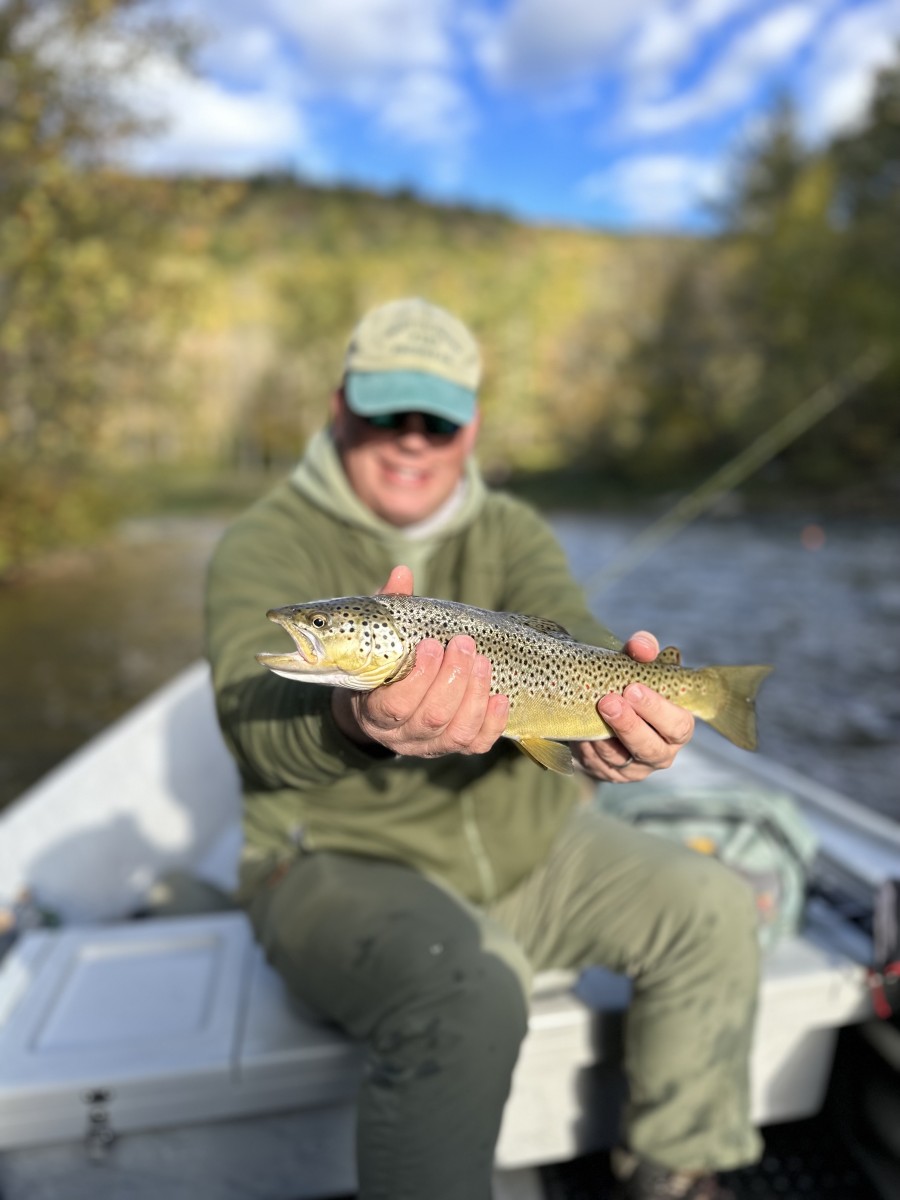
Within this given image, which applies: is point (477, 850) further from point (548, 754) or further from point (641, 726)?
point (641, 726)

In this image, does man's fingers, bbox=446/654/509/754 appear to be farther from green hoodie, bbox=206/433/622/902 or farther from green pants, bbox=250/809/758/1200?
green pants, bbox=250/809/758/1200

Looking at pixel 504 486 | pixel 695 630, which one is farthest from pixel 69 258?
pixel 504 486

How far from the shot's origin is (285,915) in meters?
2.30

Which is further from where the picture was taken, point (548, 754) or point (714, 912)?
point (714, 912)

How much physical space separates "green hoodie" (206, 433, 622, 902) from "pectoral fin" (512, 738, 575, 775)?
1.11 ft

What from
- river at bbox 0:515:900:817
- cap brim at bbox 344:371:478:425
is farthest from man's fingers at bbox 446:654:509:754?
river at bbox 0:515:900:817

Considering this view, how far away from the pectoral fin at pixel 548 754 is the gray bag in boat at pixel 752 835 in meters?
0.98

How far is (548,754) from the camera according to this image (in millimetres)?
1985

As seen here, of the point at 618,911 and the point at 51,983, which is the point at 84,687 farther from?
→ the point at 618,911

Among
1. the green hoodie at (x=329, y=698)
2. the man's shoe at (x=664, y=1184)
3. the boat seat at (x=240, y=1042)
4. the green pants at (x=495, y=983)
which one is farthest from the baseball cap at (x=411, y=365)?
the man's shoe at (x=664, y=1184)

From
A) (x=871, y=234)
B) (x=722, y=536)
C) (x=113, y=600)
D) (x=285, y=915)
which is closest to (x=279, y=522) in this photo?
(x=285, y=915)

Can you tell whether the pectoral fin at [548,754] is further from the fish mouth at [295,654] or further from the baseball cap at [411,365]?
the baseball cap at [411,365]

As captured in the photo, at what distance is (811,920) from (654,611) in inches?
491

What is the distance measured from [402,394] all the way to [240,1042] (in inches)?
70.9
